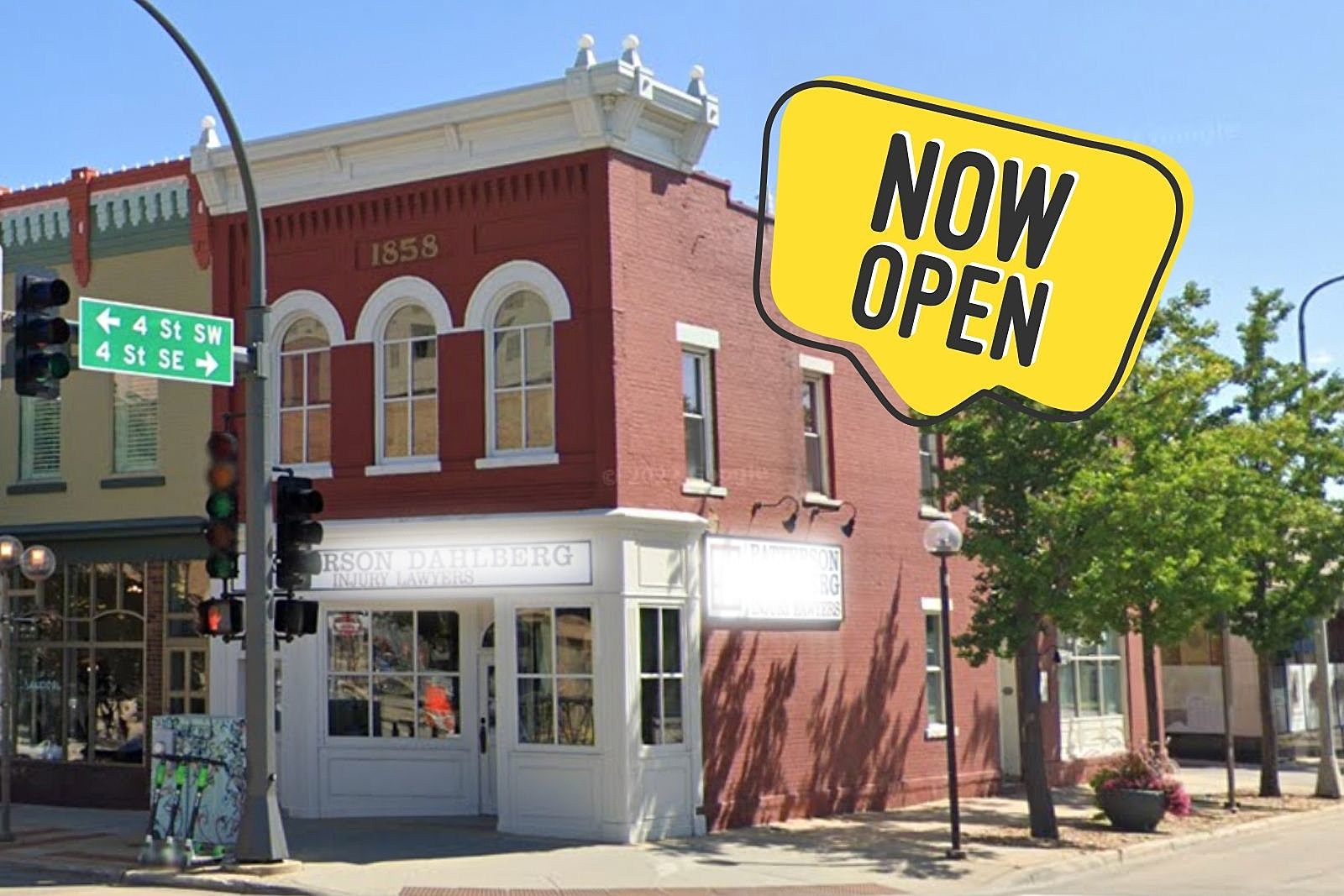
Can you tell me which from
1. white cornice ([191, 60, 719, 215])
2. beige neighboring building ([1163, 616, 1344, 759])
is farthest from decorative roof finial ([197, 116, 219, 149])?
Result: beige neighboring building ([1163, 616, 1344, 759])

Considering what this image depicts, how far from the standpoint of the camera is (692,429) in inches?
823

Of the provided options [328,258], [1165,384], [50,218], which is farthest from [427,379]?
[1165,384]

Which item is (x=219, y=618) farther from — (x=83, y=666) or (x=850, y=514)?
(x=850, y=514)

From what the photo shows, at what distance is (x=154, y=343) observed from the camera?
610 inches

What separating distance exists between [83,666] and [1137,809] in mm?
14612

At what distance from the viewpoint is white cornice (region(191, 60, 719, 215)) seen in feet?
63.9

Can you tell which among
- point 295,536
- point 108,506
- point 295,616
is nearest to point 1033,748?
point 295,616

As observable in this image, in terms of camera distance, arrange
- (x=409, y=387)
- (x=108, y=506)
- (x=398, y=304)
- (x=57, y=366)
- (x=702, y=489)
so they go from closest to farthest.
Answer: (x=57, y=366) < (x=702, y=489) < (x=409, y=387) < (x=398, y=304) < (x=108, y=506)

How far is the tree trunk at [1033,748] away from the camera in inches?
779

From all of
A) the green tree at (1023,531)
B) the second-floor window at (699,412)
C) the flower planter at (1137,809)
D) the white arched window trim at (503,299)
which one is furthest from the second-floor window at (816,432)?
the flower planter at (1137,809)

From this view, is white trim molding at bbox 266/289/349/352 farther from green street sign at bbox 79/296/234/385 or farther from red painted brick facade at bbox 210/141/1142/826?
green street sign at bbox 79/296/234/385

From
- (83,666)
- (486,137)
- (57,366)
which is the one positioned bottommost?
(83,666)

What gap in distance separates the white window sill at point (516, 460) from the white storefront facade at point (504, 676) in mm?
662


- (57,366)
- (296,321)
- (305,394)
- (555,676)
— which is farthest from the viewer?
(296,321)
